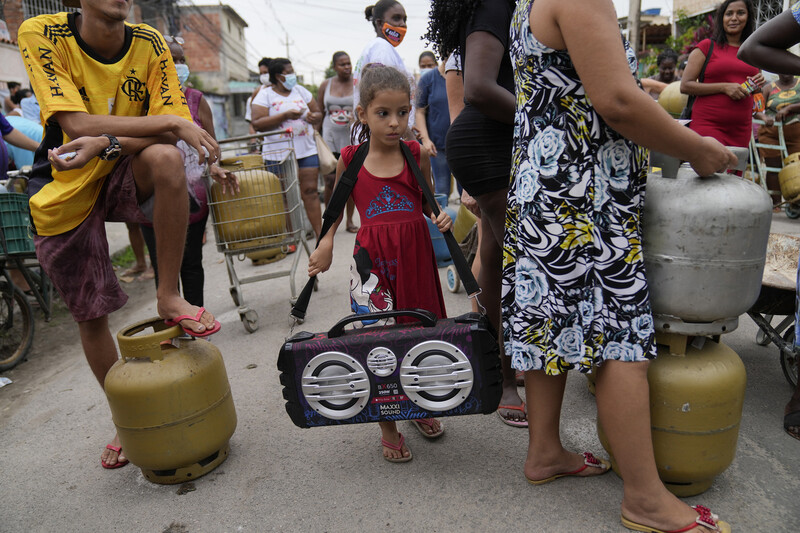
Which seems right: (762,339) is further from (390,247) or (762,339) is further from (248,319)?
(248,319)

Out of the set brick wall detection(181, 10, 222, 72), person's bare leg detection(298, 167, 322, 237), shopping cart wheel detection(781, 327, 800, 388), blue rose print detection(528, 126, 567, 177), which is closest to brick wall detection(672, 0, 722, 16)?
person's bare leg detection(298, 167, 322, 237)

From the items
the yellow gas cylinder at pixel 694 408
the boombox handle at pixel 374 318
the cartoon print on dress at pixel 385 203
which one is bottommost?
the yellow gas cylinder at pixel 694 408

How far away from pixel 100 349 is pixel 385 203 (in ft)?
5.17

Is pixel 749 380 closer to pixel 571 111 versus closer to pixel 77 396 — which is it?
pixel 571 111

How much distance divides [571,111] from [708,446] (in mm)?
1262

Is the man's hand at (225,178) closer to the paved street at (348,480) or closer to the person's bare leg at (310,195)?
the paved street at (348,480)

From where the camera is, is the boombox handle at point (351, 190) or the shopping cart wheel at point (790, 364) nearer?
the boombox handle at point (351, 190)

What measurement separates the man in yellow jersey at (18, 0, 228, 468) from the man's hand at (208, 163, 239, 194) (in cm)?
136

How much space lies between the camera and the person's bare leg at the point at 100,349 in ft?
8.54

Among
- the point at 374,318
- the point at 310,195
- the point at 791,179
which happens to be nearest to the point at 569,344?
the point at 374,318

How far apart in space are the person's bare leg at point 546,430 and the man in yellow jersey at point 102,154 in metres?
1.43

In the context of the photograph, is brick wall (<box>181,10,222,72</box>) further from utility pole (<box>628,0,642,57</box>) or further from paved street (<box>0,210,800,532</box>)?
paved street (<box>0,210,800,532</box>)

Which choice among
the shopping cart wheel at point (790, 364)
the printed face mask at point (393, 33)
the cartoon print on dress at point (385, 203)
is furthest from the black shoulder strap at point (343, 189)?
the printed face mask at point (393, 33)

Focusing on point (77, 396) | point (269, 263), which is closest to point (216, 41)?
point (269, 263)
